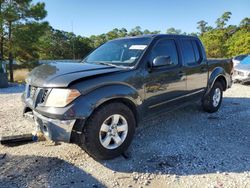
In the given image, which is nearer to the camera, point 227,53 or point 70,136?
point 70,136

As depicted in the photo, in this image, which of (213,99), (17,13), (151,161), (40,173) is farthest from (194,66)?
(17,13)

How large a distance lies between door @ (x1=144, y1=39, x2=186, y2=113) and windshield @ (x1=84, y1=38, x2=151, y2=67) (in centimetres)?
24

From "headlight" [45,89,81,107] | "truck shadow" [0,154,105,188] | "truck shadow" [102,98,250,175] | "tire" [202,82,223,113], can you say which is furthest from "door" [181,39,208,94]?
"truck shadow" [0,154,105,188]

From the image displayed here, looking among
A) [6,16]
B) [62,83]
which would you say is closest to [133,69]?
[62,83]

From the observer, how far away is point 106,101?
364 cm

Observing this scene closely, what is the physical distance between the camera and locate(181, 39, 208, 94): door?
5199 millimetres

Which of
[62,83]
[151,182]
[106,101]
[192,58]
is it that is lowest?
[151,182]

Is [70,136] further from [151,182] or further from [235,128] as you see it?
[235,128]

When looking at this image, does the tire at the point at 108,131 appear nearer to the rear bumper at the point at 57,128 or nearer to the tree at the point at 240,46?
the rear bumper at the point at 57,128

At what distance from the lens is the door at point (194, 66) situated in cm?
520

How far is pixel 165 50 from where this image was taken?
188 inches

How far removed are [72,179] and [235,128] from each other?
11.5 ft

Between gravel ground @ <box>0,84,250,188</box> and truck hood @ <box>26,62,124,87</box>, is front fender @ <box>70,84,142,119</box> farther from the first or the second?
gravel ground @ <box>0,84,250,188</box>

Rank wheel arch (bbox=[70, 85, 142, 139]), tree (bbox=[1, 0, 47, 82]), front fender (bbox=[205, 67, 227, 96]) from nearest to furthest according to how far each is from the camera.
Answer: wheel arch (bbox=[70, 85, 142, 139]), front fender (bbox=[205, 67, 227, 96]), tree (bbox=[1, 0, 47, 82])
